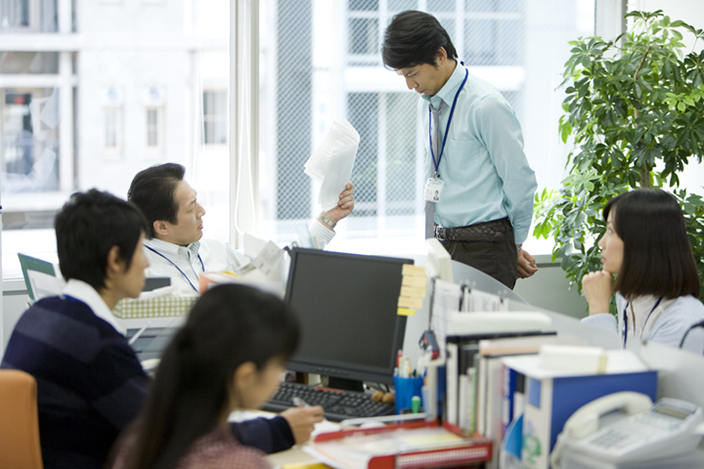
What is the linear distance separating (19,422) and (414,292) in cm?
88

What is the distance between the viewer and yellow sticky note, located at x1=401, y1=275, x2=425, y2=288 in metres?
1.64

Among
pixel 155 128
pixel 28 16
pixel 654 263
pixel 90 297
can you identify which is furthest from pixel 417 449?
pixel 28 16

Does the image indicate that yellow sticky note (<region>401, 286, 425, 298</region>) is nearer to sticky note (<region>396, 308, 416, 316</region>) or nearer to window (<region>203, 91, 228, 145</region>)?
sticky note (<region>396, 308, 416, 316</region>)

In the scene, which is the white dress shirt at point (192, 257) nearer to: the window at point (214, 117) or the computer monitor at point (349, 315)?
the computer monitor at point (349, 315)

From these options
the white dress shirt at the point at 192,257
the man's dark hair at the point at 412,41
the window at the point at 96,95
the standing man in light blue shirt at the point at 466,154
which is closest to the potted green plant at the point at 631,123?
the standing man in light blue shirt at the point at 466,154

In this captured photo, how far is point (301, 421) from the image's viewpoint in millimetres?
1403

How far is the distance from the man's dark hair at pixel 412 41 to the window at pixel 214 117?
1.32m

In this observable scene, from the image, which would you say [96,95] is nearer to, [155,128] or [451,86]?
[155,128]

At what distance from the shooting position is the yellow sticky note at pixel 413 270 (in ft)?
5.43

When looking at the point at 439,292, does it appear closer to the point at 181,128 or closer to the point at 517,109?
the point at 181,128

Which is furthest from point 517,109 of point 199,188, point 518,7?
point 199,188

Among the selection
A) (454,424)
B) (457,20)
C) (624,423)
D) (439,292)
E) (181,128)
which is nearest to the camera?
(624,423)

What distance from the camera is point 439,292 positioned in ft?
5.24

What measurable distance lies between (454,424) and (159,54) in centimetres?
267
